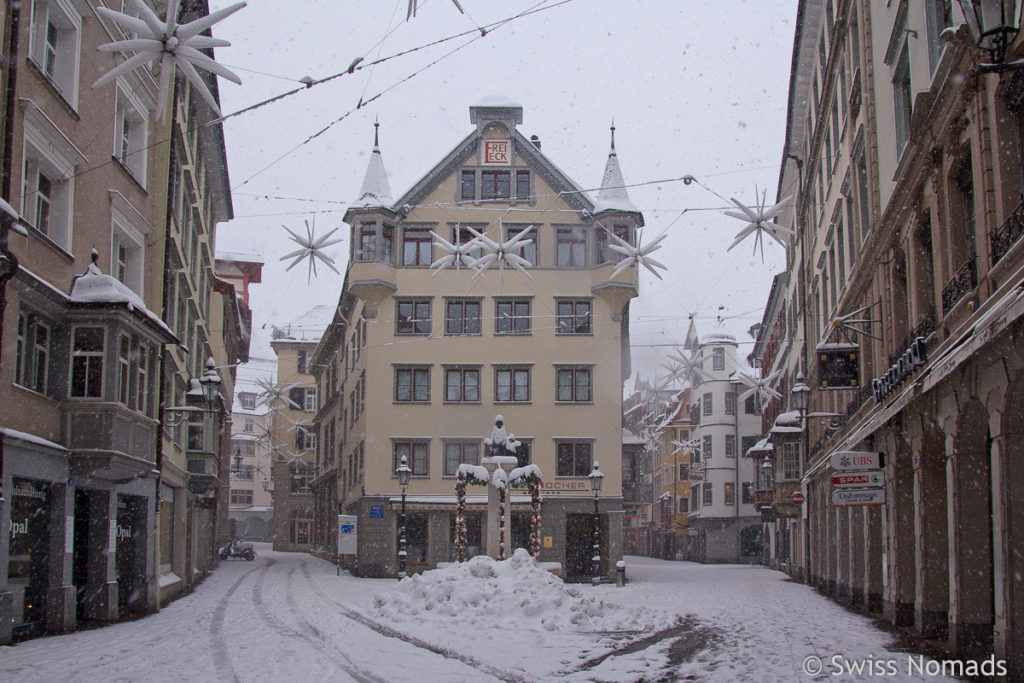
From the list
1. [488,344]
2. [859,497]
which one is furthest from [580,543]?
[859,497]

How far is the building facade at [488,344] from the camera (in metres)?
45.7

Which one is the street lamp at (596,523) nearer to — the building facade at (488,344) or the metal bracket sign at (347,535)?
the building facade at (488,344)

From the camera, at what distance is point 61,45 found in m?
19.7

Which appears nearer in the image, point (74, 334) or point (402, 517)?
point (74, 334)

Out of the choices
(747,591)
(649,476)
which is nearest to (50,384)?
(747,591)

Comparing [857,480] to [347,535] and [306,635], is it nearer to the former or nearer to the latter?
[306,635]

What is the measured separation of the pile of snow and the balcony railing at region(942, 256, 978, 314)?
26.1 feet

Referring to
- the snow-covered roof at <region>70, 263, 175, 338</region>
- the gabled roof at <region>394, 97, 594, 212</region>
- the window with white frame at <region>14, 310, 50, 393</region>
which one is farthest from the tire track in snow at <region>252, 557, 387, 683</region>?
the gabled roof at <region>394, 97, 594, 212</region>

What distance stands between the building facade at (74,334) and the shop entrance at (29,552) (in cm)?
3

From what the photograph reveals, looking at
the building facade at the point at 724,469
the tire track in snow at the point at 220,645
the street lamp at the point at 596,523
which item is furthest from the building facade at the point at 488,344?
the building facade at the point at 724,469

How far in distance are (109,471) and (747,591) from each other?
2200 centimetres

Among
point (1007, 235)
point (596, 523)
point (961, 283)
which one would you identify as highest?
point (1007, 235)

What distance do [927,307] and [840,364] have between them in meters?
4.49

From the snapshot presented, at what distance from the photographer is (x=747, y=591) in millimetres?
35562
